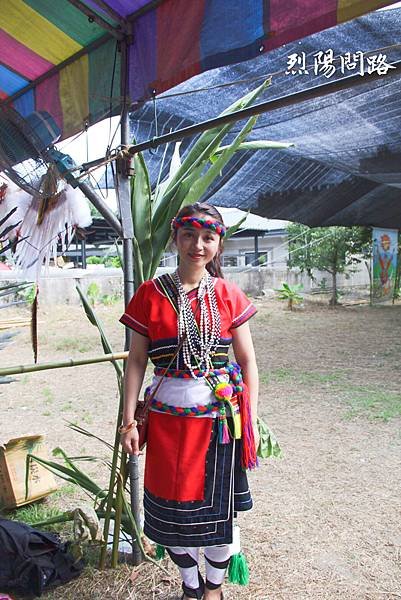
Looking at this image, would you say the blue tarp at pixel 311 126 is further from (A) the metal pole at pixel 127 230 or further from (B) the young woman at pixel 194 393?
(B) the young woman at pixel 194 393

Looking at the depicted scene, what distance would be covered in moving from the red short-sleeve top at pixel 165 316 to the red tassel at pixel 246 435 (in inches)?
4.9

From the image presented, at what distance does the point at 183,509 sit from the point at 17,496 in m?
1.24

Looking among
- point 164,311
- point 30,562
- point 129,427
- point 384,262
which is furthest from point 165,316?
point 384,262

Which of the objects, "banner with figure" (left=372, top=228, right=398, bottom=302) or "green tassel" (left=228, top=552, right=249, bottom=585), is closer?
"green tassel" (left=228, top=552, right=249, bottom=585)

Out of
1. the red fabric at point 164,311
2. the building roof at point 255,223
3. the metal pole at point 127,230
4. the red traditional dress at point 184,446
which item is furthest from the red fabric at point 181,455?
the building roof at point 255,223

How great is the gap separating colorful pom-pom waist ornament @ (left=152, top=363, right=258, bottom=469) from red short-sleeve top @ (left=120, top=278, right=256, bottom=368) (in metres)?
0.04

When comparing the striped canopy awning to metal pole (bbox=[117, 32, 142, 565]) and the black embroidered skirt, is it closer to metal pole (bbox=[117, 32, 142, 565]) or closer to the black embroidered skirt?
metal pole (bbox=[117, 32, 142, 565])

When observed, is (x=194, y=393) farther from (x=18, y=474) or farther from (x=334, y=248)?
(x=334, y=248)

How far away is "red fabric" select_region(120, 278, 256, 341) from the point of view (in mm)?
1385

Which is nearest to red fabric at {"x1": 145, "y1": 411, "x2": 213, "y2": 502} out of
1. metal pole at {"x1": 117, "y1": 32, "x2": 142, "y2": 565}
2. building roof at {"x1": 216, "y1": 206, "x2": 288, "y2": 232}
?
metal pole at {"x1": 117, "y1": 32, "x2": 142, "y2": 565}

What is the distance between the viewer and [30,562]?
5.45 feet

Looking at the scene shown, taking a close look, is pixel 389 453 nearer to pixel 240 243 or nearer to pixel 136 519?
pixel 136 519

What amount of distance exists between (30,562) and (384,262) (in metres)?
10.4

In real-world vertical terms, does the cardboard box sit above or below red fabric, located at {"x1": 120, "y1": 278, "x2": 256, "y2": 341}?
below
